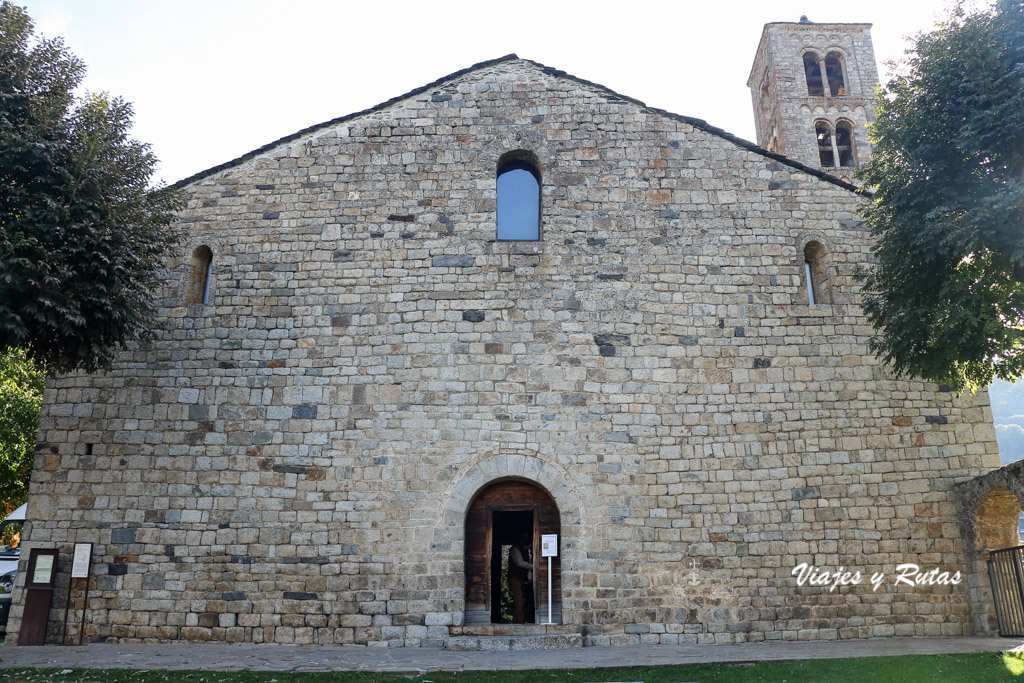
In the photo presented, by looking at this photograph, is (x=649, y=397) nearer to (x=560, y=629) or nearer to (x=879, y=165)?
(x=560, y=629)

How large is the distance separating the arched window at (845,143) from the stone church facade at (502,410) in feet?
33.6

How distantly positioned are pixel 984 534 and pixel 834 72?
17.3m

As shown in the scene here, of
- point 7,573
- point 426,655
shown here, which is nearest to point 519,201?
point 426,655

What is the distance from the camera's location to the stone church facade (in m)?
10.2

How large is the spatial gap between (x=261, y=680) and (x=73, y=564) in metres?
4.73

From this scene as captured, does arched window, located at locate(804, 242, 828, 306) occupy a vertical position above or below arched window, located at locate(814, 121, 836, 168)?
below

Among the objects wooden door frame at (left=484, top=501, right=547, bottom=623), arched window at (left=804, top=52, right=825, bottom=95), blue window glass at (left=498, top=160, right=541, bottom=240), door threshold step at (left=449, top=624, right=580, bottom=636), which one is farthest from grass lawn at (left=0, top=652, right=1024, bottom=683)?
arched window at (left=804, top=52, right=825, bottom=95)

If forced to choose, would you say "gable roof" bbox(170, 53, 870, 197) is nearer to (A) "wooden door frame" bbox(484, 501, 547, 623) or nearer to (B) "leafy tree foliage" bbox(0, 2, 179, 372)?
(B) "leafy tree foliage" bbox(0, 2, 179, 372)

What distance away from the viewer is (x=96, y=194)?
31.3 feet

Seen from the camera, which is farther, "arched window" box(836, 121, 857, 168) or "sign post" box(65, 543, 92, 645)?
"arched window" box(836, 121, 857, 168)

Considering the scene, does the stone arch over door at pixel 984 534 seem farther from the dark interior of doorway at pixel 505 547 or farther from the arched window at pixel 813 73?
the arched window at pixel 813 73

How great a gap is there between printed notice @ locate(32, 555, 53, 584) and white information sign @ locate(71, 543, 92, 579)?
333 millimetres

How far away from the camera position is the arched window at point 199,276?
38.4 feet

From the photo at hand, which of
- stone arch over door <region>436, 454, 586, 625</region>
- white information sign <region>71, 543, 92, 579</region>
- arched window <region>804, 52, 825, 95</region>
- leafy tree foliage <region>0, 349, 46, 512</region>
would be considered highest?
arched window <region>804, 52, 825, 95</region>
